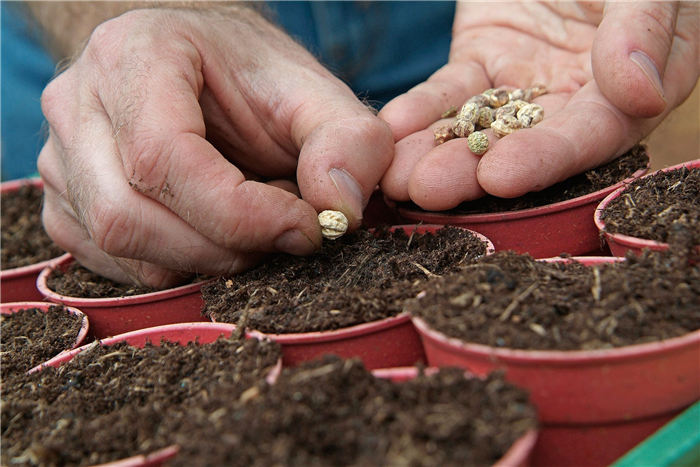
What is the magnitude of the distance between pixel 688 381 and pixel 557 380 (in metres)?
0.22

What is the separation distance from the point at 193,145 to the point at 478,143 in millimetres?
863

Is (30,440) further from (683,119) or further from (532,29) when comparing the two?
(683,119)

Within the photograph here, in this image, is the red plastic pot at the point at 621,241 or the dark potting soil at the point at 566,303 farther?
the red plastic pot at the point at 621,241

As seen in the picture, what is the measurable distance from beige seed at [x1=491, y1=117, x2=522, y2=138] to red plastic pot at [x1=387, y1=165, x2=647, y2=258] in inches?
13.8

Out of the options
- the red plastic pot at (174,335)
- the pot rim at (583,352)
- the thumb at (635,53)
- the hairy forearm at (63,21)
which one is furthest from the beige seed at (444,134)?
the hairy forearm at (63,21)

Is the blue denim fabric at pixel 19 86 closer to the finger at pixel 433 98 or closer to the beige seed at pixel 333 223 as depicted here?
the finger at pixel 433 98

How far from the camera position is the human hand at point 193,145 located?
143 cm

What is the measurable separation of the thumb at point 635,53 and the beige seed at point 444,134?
481mm

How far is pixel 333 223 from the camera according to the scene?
1559 millimetres

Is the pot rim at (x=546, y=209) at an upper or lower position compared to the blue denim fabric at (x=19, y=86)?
upper

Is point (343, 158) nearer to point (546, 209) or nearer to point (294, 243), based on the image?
point (294, 243)

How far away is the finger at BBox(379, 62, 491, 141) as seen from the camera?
6.57 feet

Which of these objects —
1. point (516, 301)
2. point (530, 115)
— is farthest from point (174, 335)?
point (530, 115)

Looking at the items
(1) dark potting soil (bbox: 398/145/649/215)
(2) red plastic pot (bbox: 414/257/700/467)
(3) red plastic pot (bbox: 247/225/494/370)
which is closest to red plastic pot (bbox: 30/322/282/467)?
(3) red plastic pot (bbox: 247/225/494/370)
